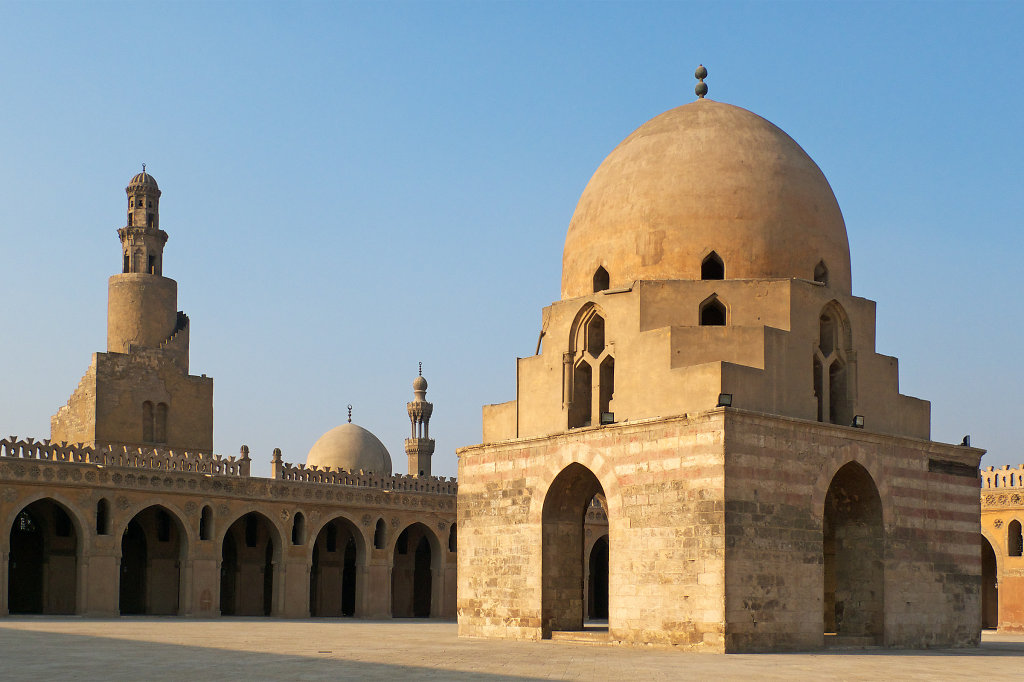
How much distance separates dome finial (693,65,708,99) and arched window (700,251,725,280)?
3.37 metres

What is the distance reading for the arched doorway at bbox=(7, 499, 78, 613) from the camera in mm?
29125

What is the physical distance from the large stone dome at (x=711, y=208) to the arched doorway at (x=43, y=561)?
16.1 metres

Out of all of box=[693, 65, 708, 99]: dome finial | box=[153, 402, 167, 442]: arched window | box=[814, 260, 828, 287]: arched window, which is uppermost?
box=[693, 65, 708, 99]: dome finial

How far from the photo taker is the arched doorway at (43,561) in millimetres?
29125

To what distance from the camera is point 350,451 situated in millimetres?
38906

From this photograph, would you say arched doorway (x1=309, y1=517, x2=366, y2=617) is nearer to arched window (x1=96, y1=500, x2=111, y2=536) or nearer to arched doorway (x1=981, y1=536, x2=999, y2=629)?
arched window (x1=96, y1=500, x2=111, y2=536)

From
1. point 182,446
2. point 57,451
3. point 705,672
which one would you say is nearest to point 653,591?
point 705,672

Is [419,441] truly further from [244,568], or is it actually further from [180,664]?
[180,664]

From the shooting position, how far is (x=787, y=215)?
18.5 metres

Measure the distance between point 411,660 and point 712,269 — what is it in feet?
25.8

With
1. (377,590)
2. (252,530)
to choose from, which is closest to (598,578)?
(377,590)

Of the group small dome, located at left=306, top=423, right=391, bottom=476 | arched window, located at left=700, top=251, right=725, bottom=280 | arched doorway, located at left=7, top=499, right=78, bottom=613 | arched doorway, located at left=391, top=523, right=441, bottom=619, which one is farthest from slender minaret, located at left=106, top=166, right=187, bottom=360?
arched window, located at left=700, top=251, right=725, bottom=280

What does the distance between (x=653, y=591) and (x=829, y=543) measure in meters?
4.91

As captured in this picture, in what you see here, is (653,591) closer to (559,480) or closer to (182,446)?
(559,480)
